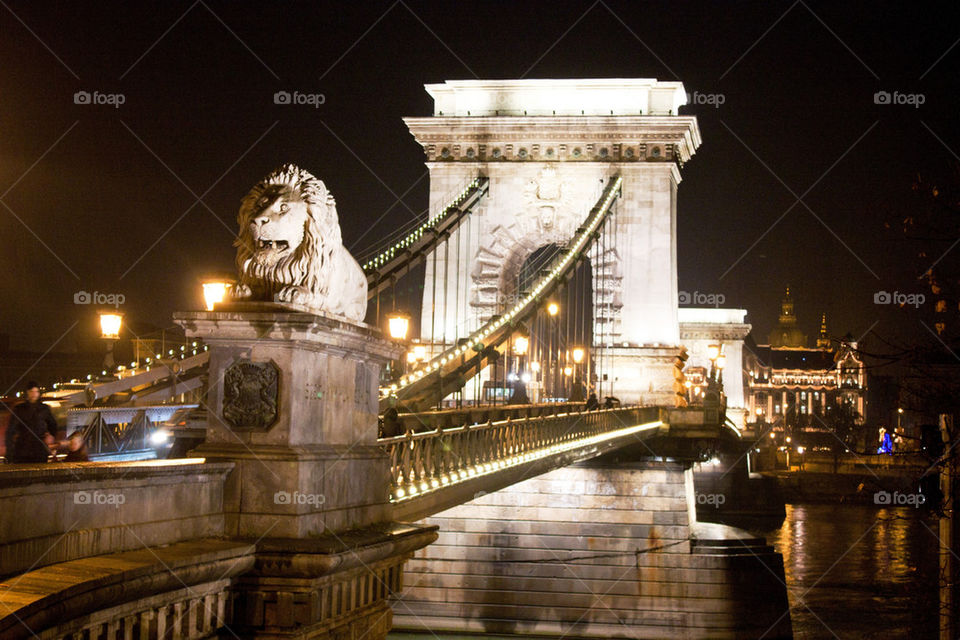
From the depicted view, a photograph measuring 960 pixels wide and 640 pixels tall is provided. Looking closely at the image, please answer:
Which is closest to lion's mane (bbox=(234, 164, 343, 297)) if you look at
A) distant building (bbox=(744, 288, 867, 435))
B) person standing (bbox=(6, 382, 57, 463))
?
person standing (bbox=(6, 382, 57, 463))

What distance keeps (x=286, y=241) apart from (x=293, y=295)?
383 mm

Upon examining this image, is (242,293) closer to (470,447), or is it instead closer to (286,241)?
(286,241)

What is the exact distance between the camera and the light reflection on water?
32656mm

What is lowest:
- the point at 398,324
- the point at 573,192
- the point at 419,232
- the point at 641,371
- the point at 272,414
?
the point at 272,414

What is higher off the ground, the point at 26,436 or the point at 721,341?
the point at 721,341

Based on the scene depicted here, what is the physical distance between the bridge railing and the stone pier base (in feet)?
15.0

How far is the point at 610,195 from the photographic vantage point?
132ft

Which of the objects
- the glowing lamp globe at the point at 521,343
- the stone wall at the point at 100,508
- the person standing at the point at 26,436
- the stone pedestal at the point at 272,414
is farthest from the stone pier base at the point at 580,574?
the stone wall at the point at 100,508

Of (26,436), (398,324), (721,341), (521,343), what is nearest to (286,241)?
(26,436)

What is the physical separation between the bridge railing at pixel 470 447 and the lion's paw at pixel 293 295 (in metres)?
2.38

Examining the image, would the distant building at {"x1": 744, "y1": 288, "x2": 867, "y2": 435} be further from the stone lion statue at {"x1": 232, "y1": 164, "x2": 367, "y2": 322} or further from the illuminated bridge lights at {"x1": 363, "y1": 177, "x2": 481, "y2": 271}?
the stone lion statue at {"x1": 232, "y1": 164, "x2": 367, "y2": 322}

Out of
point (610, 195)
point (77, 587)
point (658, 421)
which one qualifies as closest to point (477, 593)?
point (658, 421)

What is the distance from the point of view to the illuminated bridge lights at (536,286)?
2152 cm

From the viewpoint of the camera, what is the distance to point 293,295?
27.7 feet
